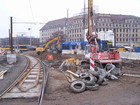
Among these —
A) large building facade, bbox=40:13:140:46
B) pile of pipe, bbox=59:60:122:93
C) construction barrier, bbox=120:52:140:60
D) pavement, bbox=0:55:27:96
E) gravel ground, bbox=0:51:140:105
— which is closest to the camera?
gravel ground, bbox=0:51:140:105

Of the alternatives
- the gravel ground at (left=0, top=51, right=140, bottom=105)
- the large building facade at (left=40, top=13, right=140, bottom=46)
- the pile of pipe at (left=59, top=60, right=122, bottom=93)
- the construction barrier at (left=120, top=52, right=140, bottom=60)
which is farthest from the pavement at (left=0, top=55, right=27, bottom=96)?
the large building facade at (left=40, top=13, right=140, bottom=46)

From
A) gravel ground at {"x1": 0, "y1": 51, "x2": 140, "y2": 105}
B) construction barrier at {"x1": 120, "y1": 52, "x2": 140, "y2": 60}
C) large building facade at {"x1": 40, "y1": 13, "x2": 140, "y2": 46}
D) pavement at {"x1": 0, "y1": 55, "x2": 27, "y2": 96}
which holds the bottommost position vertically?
pavement at {"x1": 0, "y1": 55, "x2": 27, "y2": 96}

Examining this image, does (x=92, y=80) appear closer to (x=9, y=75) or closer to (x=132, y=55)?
(x=9, y=75)

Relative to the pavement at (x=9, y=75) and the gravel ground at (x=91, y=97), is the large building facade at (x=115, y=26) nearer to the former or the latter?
the pavement at (x=9, y=75)

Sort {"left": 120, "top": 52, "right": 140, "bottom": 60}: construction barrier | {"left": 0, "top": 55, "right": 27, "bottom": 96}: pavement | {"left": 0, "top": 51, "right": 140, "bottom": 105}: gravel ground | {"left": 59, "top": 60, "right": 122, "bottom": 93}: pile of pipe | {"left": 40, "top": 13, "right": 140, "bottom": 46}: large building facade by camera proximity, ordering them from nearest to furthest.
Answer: {"left": 0, "top": 51, "right": 140, "bottom": 105}: gravel ground, {"left": 59, "top": 60, "right": 122, "bottom": 93}: pile of pipe, {"left": 0, "top": 55, "right": 27, "bottom": 96}: pavement, {"left": 120, "top": 52, "right": 140, "bottom": 60}: construction barrier, {"left": 40, "top": 13, "right": 140, "bottom": 46}: large building facade

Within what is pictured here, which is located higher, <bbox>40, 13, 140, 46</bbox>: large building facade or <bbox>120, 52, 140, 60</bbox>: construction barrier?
<bbox>40, 13, 140, 46</bbox>: large building facade

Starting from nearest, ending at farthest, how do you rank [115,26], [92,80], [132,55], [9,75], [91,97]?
1. [91,97]
2. [92,80]
3. [9,75]
4. [132,55]
5. [115,26]

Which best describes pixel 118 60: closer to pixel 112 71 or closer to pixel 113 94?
pixel 112 71

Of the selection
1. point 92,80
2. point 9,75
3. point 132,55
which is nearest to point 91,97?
point 92,80

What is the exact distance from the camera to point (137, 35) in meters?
139

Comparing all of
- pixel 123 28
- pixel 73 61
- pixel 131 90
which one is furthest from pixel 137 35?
pixel 131 90

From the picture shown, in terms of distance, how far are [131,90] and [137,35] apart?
12861cm

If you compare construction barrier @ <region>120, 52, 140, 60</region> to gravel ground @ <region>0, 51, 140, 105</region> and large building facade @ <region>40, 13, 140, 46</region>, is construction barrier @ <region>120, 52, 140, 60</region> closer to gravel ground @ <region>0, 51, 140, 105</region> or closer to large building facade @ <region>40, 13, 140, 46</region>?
gravel ground @ <region>0, 51, 140, 105</region>

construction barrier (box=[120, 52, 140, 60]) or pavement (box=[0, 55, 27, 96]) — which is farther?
construction barrier (box=[120, 52, 140, 60])
